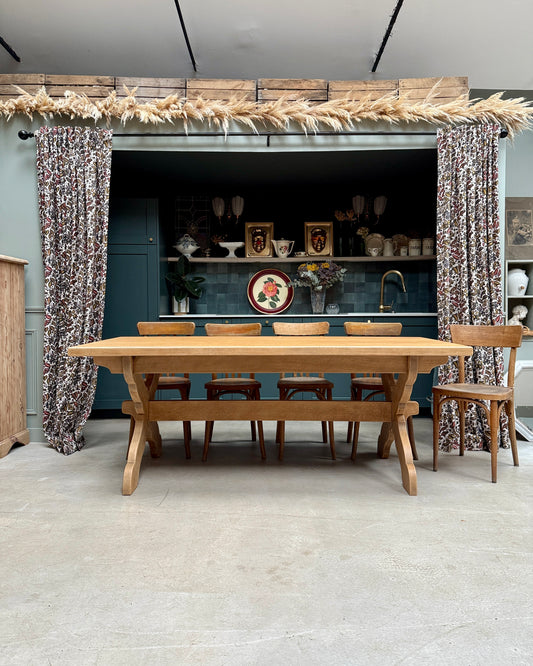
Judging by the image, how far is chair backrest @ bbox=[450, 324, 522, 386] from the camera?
3245 millimetres

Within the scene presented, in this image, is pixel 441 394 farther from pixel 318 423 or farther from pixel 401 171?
pixel 401 171

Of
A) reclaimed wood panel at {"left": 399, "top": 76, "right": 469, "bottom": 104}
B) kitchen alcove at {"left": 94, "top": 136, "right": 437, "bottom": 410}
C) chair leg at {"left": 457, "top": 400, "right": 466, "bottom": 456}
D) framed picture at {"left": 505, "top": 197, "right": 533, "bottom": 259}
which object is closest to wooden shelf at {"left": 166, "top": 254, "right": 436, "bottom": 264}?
kitchen alcove at {"left": 94, "top": 136, "right": 437, "bottom": 410}

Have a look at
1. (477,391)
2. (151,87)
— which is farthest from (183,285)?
(477,391)

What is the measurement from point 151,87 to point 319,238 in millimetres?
2482

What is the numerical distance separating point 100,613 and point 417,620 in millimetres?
1002

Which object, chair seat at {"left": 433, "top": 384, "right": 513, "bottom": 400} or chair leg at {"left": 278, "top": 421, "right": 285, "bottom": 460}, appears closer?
chair seat at {"left": 433, "top": 384, "right": 513, "bottom": 400}

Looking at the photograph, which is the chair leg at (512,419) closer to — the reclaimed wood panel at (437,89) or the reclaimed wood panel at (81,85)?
the reclaimed wood panel at (437,89)

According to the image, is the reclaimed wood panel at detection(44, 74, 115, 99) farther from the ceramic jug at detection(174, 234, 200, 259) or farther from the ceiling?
the ceramic jug at detection(174, 234, 200, 259)

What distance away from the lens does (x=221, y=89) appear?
13.6ft

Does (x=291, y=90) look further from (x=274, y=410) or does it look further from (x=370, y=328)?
(x=274, y=410)

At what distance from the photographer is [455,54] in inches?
199

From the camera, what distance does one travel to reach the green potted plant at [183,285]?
551cm

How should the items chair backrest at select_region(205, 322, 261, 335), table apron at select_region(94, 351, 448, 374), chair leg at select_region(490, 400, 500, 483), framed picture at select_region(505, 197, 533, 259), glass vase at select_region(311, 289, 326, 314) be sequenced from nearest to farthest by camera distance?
table apron at select_region(94, 351, 448, 374) → chair leg at select_region(490, 400, 500, 483) → chair backrest at select_region(205, 322, 261, 335) → glass vase at select_region(311, 289, 326, 314) → framed picture at select_region(505, 197, 533, 259)

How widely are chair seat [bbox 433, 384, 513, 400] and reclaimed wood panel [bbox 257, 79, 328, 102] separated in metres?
2.53
